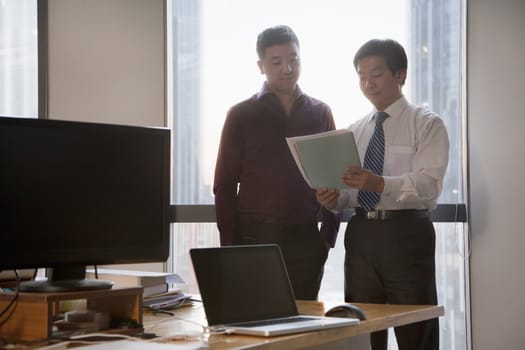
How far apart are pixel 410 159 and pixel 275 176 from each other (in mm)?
577

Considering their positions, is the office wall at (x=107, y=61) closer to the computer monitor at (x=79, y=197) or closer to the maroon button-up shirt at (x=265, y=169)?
the maroon button-up shirt at (x=265, y=169)

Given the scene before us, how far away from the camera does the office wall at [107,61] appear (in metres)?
4.06

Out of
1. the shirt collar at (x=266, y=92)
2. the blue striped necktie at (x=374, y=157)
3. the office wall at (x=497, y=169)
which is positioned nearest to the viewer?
the blue striped necktie at (x=374, y=157)

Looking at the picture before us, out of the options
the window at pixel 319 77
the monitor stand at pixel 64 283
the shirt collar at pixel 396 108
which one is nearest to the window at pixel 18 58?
the window at pixel 319 77

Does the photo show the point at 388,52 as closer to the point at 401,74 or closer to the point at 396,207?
the point at 401,74

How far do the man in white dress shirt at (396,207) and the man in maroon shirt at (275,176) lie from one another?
0.23 meters

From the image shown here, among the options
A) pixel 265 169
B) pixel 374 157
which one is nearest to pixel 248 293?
pixel 374 157

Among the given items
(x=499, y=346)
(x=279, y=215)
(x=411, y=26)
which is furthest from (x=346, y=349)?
(x=411, y=26)

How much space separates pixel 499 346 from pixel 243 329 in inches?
104

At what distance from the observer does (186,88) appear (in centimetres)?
418

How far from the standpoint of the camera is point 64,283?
166 cm

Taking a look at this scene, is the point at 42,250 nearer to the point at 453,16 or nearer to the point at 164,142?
the point at 164,142

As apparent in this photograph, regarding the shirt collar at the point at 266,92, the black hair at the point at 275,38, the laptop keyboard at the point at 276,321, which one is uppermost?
the black hair at the point at 275,38

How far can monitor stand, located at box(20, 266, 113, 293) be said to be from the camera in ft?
5.31
